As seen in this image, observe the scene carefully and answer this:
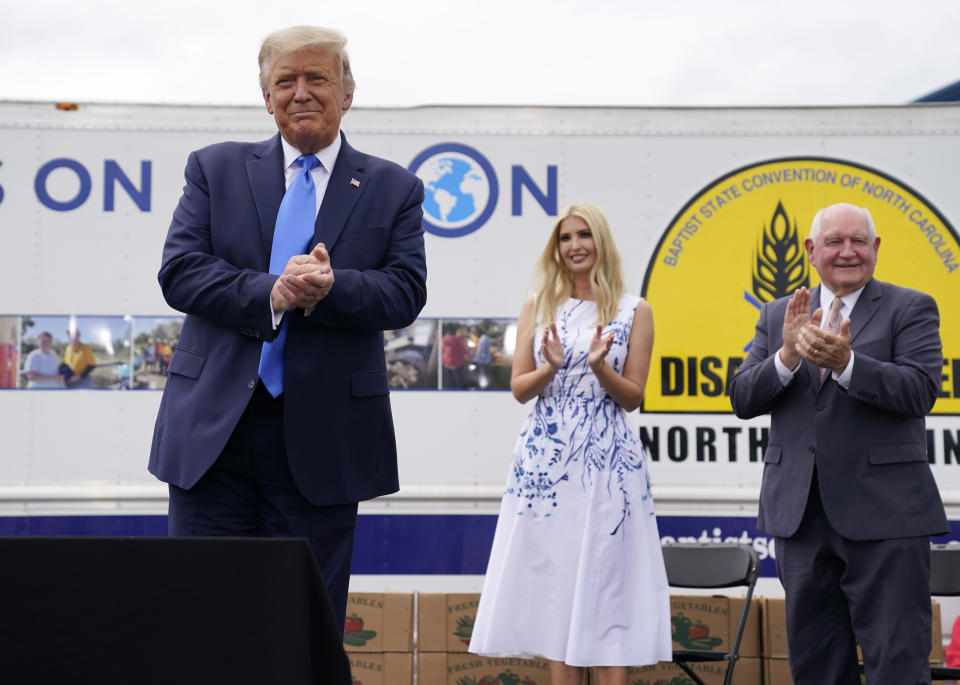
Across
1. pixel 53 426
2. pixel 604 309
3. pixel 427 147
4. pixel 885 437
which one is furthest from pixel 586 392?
pixel 53 426

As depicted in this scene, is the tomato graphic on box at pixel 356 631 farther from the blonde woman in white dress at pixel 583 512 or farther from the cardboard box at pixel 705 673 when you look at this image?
the cardboard box at pixel 705 673

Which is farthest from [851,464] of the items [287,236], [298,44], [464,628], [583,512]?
[298,44]

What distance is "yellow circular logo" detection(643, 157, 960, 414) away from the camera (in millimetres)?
4074

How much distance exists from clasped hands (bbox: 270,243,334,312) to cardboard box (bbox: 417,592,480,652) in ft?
7.47

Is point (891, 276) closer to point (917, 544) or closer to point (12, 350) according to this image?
point (917, 544)

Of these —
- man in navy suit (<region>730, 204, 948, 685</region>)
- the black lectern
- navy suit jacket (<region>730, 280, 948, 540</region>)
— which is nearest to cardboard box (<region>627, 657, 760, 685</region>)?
man in navy suit (<region>730, 204, 948, 685</region>)

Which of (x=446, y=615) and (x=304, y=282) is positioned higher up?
(x=304, y=282)

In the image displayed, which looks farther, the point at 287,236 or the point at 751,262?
the point at 751,262

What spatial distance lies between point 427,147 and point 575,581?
197cm

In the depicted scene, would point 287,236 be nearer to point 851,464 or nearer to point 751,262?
point 851,464

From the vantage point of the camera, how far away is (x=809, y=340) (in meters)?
2.95

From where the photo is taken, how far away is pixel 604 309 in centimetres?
360

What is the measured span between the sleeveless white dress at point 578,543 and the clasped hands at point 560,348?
17 centimetres

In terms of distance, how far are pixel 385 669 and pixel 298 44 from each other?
283 cm
